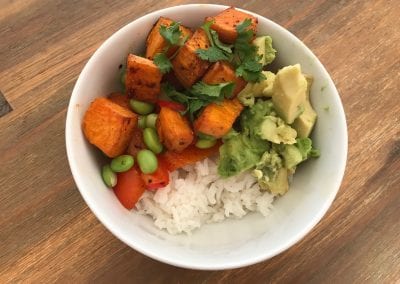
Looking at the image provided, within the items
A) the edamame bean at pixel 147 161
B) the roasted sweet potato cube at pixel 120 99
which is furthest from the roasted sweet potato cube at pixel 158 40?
the edamame bean at pixel 147 161

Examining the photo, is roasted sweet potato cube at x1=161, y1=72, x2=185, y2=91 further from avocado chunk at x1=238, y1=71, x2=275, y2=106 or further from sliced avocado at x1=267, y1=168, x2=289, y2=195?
sliced avocado at x1=267, y1=168, x2=289, y2=195

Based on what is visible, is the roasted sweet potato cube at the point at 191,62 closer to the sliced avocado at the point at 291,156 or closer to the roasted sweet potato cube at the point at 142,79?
the roasted sweet potato cube at the point at 142,79

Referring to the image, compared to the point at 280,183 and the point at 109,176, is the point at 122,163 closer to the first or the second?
the point at 109,176

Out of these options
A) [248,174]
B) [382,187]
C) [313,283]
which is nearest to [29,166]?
[248,174]

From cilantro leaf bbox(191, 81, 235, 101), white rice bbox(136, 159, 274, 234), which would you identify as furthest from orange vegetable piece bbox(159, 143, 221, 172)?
cilantro leaf bbox(191, 81, 235, 101)

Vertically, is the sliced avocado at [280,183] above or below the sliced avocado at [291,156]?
below

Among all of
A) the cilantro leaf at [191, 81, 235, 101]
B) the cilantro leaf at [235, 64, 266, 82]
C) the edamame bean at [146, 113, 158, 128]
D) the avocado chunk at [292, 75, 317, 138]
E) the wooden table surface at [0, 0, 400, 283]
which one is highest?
the cilantro leaf at [235, 64, 266, 82]

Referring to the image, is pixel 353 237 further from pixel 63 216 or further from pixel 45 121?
pixel 45 121
